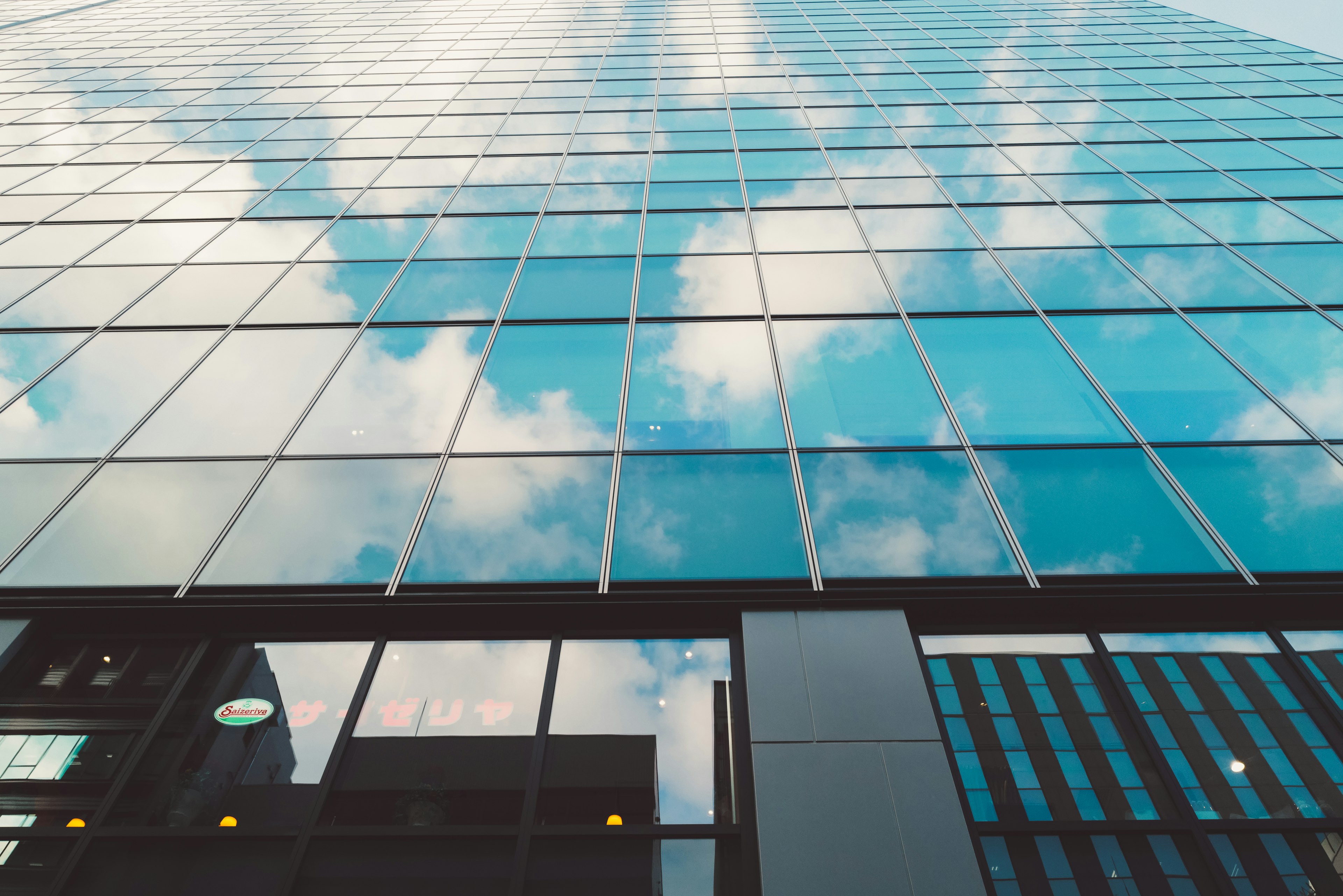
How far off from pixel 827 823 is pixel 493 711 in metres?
3.21

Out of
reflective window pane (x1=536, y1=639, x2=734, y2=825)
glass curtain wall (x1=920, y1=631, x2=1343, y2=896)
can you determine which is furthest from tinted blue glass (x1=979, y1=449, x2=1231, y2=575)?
reflective window pane (x1=536, y1=639, x2=734, y2=825)

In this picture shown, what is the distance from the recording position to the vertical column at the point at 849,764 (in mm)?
5273

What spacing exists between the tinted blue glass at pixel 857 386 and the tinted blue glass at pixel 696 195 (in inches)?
182

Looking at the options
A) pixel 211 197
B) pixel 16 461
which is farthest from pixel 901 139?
pixel 16 461

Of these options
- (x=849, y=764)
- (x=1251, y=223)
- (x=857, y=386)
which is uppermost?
(x=1251, y=223)

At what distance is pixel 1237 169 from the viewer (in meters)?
15.8

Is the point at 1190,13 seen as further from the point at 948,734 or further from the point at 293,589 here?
the point at 293,589

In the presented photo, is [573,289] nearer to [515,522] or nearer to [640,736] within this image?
[515,522]

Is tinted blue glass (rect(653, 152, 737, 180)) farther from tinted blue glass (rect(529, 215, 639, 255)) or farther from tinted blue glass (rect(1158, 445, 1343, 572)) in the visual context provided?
tinted blue glass (rect(1158, 445, 1343, 572))

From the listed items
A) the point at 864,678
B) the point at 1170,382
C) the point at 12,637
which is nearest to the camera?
the point at 864,678

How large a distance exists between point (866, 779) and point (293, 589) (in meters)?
6.05

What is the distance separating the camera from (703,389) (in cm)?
995

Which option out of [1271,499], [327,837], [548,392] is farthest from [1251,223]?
[327,837]

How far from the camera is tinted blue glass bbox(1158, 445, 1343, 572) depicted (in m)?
7.55
